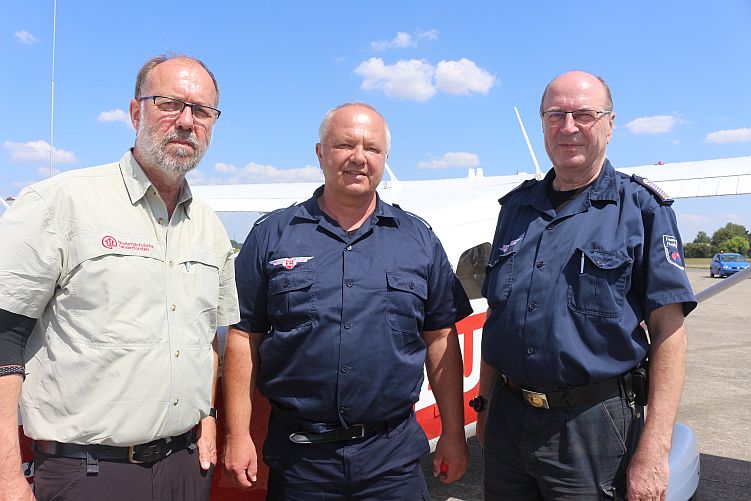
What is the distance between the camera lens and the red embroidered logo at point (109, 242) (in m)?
1.77

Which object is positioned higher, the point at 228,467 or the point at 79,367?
the point at 79,367

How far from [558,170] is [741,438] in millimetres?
4668

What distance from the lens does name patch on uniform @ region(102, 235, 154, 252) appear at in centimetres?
178

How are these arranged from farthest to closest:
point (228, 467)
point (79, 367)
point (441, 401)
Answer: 1. point (441, 401)
2. point (228, 467)
3. point (79, 367)

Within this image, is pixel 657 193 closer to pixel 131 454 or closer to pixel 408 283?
pixel 408 283

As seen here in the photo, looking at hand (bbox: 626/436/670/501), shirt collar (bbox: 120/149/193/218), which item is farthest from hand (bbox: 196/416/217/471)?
hand (bbox: 626/436/670/501)

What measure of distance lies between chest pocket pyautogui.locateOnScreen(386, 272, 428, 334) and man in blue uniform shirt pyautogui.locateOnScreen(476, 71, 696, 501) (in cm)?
31

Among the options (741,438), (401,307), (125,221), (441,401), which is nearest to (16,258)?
(125,221)

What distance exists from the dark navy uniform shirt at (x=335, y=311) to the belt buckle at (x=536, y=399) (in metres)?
0.40

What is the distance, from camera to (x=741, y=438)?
18.5 feet

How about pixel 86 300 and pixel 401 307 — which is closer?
pixel 86 300

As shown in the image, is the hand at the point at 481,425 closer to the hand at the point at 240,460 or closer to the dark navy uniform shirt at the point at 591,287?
the dark navy uniform shirt at the point at 591,287

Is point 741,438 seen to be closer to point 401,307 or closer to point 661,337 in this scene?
point 661,337

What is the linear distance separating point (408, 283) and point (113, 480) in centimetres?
116
